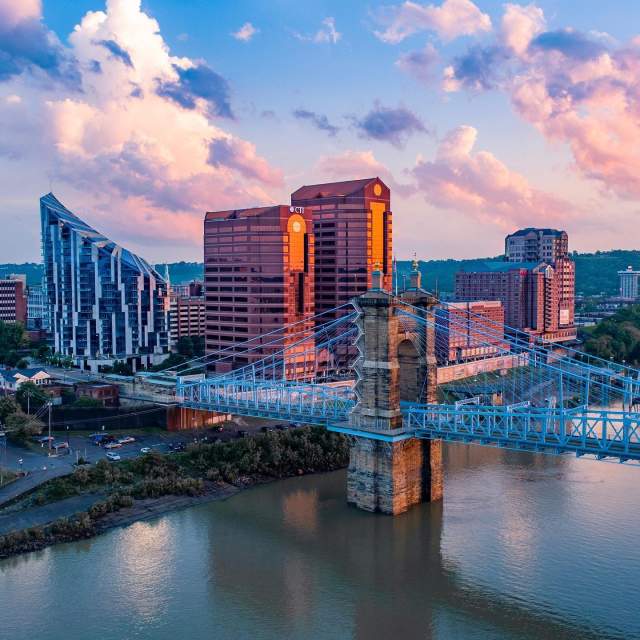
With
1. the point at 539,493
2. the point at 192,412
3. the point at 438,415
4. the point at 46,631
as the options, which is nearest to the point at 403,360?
the point at 438,415

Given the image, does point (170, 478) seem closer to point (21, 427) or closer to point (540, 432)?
point (21, 427)

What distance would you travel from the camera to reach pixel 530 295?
109 m

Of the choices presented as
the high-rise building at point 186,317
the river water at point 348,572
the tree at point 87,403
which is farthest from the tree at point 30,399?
the high-rise building at point 186,317

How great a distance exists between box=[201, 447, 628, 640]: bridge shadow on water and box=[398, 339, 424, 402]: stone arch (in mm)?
5891

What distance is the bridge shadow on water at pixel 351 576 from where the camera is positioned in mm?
27625

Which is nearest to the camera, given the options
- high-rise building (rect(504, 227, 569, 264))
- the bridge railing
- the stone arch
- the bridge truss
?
the bridge railing

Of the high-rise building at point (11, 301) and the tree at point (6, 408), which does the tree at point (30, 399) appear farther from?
the high-rise building at point (11, 301)

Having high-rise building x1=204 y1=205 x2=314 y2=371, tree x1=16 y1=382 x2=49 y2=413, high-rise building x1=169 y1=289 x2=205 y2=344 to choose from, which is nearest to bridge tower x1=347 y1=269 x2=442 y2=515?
tree x1=16 y1=382 x2=49 y2=413

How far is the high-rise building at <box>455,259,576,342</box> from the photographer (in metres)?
109

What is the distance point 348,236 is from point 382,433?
38.4m

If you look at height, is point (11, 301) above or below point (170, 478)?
above

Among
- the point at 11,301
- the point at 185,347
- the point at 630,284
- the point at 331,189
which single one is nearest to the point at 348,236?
the point at 331,189

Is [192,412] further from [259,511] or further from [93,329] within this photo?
[93,329]

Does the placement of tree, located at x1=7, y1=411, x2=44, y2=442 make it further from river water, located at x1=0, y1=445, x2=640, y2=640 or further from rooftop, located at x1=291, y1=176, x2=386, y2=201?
rooftop, located at x1=291, y1=176, x2=386, y2=201
